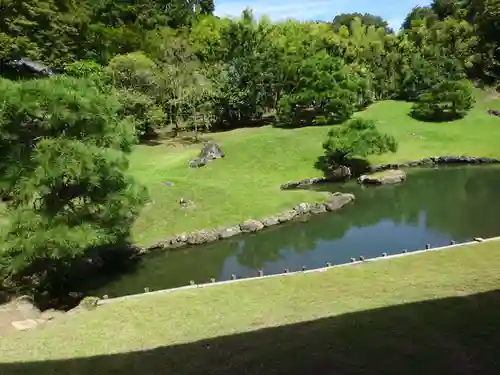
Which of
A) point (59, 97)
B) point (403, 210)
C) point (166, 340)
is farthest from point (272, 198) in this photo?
point (166, 340)

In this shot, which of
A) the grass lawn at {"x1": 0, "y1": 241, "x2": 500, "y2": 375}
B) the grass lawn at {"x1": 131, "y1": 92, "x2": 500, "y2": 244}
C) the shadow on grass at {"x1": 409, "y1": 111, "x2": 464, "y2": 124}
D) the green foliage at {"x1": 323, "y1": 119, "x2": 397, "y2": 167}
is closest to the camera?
the grass lawn at {"x1": 0, "y1": 241, "x2": 500, "y2": 375}

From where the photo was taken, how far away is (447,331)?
11.4m

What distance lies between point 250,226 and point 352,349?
15.7 metres

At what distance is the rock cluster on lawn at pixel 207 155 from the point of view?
36031 millimetres

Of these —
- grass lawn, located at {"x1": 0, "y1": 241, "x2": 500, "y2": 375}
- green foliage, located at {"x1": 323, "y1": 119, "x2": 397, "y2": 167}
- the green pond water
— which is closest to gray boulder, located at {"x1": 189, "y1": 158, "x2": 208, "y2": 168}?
green foliage, located at {"x1": 323, "y1": 119, "x2": 397, "y2": 167}

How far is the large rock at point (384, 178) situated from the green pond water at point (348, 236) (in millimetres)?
773

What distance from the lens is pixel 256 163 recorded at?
37000mm

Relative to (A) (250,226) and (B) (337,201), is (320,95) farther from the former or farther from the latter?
(A) (250,226)

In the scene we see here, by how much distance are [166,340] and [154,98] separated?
3098cm

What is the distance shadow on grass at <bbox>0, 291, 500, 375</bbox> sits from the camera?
10352mm


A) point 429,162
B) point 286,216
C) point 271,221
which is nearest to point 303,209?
point 286,216

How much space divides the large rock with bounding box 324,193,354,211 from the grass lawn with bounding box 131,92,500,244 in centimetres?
68

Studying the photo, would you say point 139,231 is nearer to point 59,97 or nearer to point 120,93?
point 59,97

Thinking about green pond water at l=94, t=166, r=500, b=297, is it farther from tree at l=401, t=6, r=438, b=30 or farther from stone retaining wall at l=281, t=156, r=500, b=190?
tree at l=401, t=6, r=438, b=30
